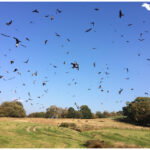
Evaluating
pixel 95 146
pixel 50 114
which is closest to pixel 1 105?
pixel 50 114

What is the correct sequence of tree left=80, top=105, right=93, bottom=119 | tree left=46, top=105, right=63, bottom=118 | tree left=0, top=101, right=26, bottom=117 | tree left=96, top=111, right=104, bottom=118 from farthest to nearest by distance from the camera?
tree left=96, top=111, right=104, bottom=118, tree left=46, top=105, right=63, bottom=118, tree left=80, top=105, right=93, bottom=119, tree left=0, top=101, right=26, bottom=117

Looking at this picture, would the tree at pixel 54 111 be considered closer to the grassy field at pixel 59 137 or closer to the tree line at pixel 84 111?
the tree line at pixel 84 111

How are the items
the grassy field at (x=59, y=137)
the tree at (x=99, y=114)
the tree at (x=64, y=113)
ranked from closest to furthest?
the grassy field at (x=59, y=137) < the tree at (x=64, y=113) < the tree at (x=99, y=114)

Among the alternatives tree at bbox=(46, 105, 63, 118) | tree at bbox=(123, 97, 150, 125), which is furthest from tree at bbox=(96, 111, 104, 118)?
tree at bbox=(123, 97, 150, 125)

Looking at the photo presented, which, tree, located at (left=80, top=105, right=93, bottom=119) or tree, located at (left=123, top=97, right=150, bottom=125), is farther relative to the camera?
tree, located at (left=80, top=105, right=93, bottom=119)

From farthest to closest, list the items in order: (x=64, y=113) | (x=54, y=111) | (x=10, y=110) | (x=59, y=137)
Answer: (x=54, y=111), (x=64, y=113), (x=10, y=110), (x=59, y=137)

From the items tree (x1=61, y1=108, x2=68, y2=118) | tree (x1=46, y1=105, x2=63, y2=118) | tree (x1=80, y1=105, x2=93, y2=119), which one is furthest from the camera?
tree (x1=61, y1=108, x2=68, y2=118)

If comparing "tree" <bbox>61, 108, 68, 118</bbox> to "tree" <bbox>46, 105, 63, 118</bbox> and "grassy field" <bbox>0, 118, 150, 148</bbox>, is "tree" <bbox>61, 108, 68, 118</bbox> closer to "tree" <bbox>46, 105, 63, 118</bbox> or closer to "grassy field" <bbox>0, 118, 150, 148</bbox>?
"tree" <bbox>46, 105, 63, 118</bbox>

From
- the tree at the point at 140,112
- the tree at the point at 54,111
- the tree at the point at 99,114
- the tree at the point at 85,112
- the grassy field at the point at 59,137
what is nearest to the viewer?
the grassy field at the point at 59,137

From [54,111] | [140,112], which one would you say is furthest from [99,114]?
[140,112]

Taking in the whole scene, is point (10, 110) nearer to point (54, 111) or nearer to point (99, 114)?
point (54, 111)

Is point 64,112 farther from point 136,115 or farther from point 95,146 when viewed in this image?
point 95,146

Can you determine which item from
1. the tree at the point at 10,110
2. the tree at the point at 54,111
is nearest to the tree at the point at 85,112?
the tree at the point at 54,111

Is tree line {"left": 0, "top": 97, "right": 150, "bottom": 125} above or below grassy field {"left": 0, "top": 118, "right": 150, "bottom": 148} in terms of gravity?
above
